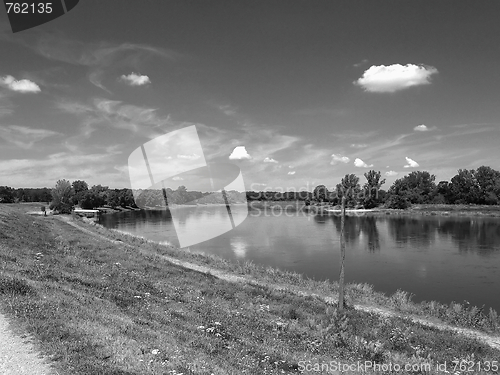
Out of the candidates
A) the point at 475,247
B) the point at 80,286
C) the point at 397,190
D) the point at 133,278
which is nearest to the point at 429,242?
the point at 475,247

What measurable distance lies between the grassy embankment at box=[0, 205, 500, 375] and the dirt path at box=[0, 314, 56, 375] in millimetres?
258

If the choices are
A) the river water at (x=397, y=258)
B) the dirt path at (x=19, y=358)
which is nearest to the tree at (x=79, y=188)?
the river water at (x=397, y=258)

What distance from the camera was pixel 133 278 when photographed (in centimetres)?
2012

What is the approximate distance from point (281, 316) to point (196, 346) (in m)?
8.55

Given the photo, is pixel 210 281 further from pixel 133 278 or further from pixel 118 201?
pixel 118 201

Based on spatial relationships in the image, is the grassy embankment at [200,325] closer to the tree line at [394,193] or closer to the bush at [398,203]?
the tree line at [394,193]

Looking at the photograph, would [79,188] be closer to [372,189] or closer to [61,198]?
[61,198]

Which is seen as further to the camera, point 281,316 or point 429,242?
point 429,242

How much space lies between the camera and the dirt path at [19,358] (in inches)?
267

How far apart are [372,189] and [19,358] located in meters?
153

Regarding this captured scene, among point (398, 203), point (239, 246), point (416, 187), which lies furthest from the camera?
point (416, 187)

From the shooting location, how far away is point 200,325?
12.4 metres

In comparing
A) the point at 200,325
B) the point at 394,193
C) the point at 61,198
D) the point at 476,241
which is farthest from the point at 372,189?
the point at 200,325

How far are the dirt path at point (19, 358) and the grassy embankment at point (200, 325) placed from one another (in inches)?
10.2
